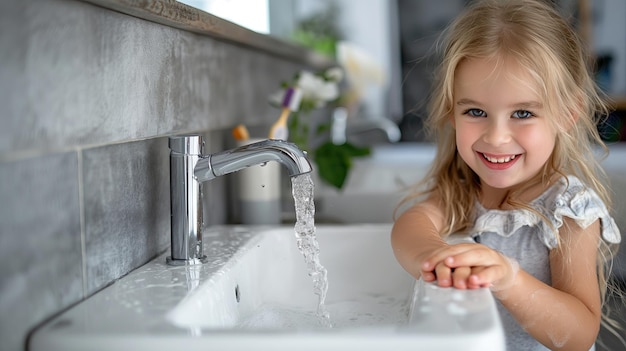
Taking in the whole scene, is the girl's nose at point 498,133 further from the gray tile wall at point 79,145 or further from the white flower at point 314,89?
the white flower at point 314,89

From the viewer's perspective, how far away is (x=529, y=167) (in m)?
1.19

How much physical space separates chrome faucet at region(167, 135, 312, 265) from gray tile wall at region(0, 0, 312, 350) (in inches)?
2.0

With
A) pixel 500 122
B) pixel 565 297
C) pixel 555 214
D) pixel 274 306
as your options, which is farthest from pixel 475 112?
pixel 274 306

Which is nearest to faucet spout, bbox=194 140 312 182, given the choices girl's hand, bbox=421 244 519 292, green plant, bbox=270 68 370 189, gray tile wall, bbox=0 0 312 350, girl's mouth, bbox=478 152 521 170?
gray tile wall, bbox=0 0 312 350

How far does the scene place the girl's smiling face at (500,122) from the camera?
3.69 feet

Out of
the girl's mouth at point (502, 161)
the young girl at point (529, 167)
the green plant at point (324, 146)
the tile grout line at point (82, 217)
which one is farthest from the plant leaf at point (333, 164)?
the tile grout line at point (82, 217)

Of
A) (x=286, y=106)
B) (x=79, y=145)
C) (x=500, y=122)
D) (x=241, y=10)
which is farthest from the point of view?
(x=241, y=10)

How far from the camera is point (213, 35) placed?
1362 millimetres

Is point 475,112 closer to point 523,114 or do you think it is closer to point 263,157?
point 523,114

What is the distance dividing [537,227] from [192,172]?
56 centimetres

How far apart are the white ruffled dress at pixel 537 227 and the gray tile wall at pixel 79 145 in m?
0.53

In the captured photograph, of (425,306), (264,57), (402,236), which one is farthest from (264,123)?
(425,306)

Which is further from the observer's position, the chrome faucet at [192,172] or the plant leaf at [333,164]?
Answer: the plant leaf at [333,164]

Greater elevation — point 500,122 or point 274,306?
point 500,122
